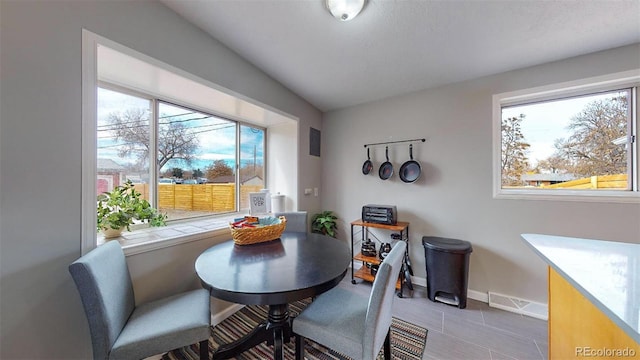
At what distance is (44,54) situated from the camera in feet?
3.32

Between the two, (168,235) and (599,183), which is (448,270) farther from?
(168,235)

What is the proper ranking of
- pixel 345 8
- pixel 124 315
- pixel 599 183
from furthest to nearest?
pixel 599 183 < pixel 345 8 < pixel 124 315

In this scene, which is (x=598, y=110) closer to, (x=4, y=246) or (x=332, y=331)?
(x=332, y=331)

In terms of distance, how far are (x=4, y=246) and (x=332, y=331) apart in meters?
1.54

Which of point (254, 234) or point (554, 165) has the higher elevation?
point (554, 165)

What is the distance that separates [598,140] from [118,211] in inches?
153

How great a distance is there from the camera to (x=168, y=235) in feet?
5.27

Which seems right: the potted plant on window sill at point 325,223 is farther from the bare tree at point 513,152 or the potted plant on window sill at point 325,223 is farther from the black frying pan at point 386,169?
the bare tree at point 513,152

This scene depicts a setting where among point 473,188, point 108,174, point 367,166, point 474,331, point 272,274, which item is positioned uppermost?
point 367,166

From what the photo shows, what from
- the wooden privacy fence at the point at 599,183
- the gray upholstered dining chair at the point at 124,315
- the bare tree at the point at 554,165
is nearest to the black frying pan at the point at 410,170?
the bare tree at the point at 554,165

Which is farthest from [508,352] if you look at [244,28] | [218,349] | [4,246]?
[244,28]

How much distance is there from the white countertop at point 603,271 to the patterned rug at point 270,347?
1089 millimetres

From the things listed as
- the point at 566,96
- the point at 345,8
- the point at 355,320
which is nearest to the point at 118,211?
the point at 355,320

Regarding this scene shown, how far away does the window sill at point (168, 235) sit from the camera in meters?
1.40
